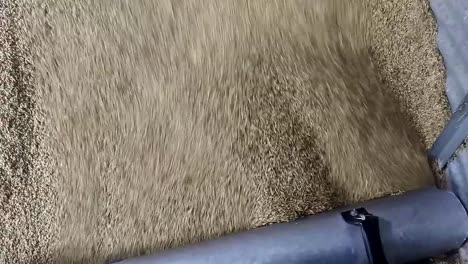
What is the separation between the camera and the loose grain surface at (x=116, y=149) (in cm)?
92

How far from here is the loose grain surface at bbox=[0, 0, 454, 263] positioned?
36.2 inches

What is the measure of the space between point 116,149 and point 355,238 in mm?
411

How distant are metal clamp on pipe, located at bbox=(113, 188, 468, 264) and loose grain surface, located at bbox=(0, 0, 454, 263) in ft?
0.15

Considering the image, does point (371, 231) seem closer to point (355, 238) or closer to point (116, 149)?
point (355, 238)

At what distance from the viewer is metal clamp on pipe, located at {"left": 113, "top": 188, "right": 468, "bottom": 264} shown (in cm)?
84

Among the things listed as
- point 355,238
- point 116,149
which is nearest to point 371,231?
point 355,238

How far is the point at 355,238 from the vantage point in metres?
0.84

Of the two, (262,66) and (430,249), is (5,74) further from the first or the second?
(430,249)

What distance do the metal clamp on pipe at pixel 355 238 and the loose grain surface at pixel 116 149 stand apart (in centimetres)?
5

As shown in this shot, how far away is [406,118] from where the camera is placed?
0.99m

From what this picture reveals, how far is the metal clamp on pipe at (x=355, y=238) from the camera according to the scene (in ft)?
2.75

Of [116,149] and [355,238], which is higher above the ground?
[116,149]

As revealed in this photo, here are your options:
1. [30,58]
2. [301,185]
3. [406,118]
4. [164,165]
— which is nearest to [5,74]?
[30,58]

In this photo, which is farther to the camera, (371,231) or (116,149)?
(116,149)
